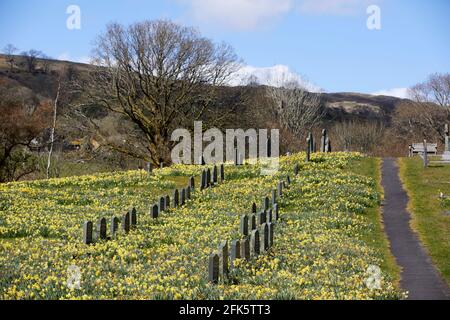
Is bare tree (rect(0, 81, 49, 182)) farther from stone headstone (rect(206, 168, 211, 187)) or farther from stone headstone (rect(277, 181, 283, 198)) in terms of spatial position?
stone headstone (rect(277, 181, 283, 198))

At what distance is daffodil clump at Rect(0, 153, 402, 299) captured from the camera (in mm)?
16859

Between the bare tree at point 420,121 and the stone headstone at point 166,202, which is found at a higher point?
the bare tree at point 420,121

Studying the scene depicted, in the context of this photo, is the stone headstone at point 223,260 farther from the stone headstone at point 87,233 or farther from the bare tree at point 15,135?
the bare tree at point 15,135

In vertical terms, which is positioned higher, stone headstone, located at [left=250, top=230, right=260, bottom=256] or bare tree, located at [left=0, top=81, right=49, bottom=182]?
bare tree, located at [left=0, top=81, right=49, bottom=182]

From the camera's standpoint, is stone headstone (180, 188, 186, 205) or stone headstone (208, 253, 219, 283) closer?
stone headstone (208, 253, 219, 283)

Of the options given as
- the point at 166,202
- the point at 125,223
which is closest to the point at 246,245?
the point at 125,223

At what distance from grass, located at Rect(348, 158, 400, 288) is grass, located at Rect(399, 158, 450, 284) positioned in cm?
142

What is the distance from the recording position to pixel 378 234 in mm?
28203

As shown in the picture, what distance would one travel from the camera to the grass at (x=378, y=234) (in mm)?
21805

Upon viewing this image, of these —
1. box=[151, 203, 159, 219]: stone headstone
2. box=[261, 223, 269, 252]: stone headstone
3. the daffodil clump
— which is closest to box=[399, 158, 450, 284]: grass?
the daffodil clump

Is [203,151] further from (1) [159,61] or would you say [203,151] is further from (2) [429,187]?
(2) [429,187]

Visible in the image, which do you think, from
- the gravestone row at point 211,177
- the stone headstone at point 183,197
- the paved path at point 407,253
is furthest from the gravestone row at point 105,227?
the gravestone row at point 211,177

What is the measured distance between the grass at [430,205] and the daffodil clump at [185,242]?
2.14 m

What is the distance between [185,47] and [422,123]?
63447 mm
